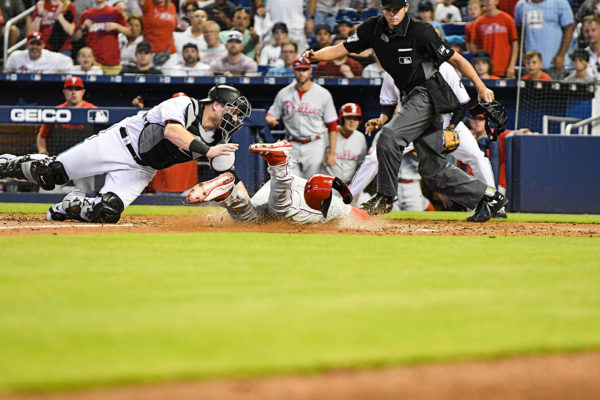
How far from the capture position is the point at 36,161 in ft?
23.6

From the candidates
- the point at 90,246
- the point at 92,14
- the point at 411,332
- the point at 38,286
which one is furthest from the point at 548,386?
the point at 92,14

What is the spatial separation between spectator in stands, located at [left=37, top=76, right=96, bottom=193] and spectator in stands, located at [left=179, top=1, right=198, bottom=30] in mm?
3378

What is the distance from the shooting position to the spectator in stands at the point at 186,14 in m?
14.2

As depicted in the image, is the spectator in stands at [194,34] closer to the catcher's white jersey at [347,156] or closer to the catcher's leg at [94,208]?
the catcher's white jersey at [347,156]

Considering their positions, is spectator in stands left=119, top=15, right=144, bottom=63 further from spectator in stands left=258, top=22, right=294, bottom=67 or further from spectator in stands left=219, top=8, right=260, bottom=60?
spectator in stands left=258, top=22, right=294, bottom=67

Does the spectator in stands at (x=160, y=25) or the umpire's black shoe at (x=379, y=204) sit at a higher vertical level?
the spectator in stands at (x=160, y=25)

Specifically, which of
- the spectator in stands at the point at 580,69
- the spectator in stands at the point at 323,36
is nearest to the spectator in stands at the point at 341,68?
the spectator in stands at the point at 323,36

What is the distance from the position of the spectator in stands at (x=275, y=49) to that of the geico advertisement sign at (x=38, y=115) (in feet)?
11.3

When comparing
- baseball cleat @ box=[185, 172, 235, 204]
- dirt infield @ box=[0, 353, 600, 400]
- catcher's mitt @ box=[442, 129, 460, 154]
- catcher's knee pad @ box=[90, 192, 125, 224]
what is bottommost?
catcher's knee pad @ box=[90, 192, 125, 224]

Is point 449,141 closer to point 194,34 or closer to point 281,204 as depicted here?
point 281,204

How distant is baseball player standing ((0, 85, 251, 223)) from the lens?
21.6ft

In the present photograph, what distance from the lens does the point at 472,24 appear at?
12617mm

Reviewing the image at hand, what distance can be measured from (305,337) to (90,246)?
2.86 metres

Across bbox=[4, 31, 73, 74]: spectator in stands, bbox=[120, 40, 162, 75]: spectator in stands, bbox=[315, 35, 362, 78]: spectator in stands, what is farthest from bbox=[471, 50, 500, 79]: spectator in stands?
bbox=[4, 31, 73, 74]: spectator in stands
